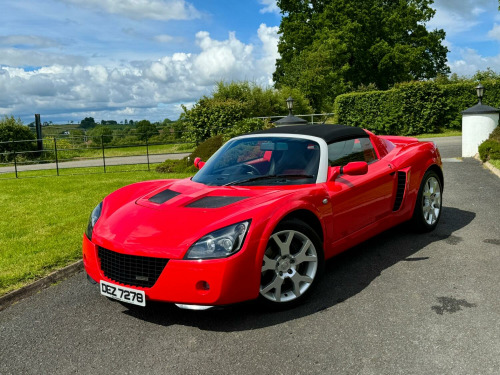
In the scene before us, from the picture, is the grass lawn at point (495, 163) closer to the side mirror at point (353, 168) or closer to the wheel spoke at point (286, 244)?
the side mirror at point (353, 168)

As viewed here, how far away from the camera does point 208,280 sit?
125 inches

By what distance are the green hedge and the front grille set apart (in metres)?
23.8

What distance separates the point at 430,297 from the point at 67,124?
2957 cm

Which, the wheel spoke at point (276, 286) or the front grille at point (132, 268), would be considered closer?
the front grille at point (132, 268)

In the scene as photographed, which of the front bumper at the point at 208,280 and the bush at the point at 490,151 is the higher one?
the bush at the point at 490,151

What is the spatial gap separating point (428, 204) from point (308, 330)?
3067 mm

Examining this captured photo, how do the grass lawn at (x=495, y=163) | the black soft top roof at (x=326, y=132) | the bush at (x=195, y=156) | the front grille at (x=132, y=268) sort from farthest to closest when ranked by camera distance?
the bush at (x=195, y=156) < the grass lawn at (x=495, y=163) < the black soft top roof at (x=326, y=132) < the front grille at (x=132, y=268)

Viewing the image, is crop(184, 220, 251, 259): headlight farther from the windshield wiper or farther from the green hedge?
the green hedge

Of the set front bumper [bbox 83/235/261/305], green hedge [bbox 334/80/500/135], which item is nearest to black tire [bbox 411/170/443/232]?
front bumper [bbox 83/235/261/305]

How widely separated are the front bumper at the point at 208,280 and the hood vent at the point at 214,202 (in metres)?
0.48

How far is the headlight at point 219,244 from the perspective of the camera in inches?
126

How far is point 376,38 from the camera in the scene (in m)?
41.4

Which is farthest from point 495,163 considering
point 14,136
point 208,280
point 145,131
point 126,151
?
point 14,136

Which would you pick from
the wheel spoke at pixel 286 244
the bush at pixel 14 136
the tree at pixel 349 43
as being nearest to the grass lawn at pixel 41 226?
the wheel spoke at pixel 286 244
